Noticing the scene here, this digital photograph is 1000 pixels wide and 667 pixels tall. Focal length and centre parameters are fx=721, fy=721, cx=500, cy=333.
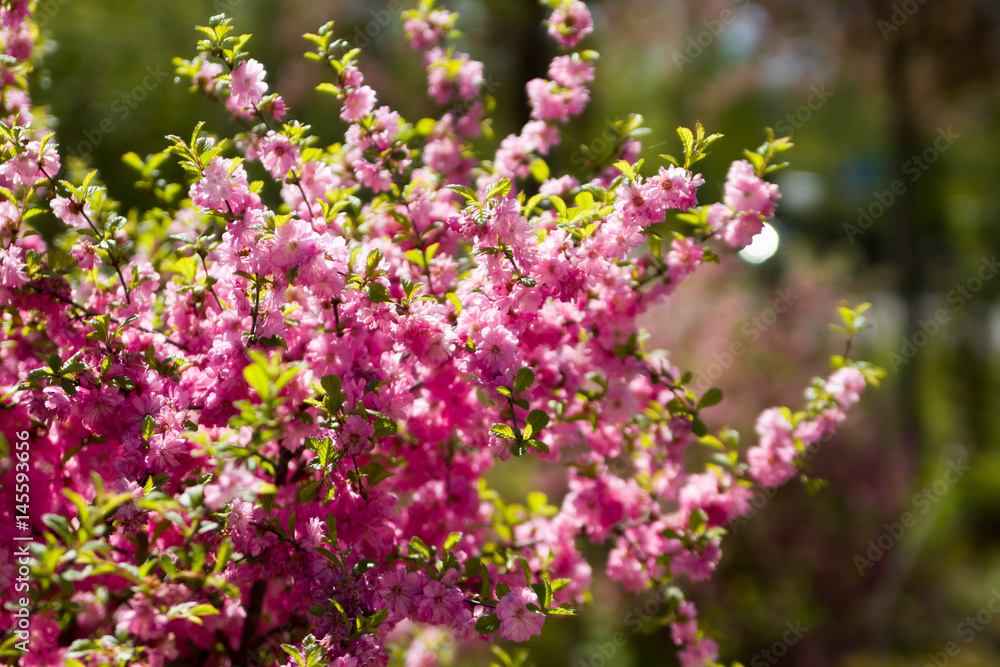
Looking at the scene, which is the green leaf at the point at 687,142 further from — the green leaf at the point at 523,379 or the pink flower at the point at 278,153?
the pink flower at the point at 278,153

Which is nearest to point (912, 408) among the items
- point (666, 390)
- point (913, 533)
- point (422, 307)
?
point (913, 533)

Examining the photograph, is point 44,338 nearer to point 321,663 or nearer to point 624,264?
point 321,663

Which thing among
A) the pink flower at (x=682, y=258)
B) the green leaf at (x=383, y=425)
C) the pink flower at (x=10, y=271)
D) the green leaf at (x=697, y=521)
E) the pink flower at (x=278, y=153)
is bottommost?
the green leaf at (x=697, y=521)

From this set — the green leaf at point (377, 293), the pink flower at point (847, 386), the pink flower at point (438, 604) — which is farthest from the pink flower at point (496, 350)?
the pink flower at point (847, 386)

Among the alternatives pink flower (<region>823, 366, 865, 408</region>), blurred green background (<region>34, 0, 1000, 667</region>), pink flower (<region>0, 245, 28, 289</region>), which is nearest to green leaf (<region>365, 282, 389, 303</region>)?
pink flower (<region>0, 245, 28, 289</region>)

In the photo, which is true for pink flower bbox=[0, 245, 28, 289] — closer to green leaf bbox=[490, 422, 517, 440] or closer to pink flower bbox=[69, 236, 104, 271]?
pink flower bbox=[69, 236, 104, 271]

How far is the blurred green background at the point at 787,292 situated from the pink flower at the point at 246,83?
2.82 meters

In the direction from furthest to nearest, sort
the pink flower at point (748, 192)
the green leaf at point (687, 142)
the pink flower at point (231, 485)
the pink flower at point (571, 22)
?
the pink flower at point (571, 22) < the pink flower at point (748, 192) < the green leaf at point (687, 142) < the pink flower at point (231, 485)

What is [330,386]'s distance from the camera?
1.33 m

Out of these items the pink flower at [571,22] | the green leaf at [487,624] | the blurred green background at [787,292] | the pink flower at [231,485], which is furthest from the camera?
the blurred green background at [787,292]

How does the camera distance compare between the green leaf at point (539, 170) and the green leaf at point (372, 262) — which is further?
the green leaf at point (539, 170)

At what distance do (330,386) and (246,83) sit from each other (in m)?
0.67

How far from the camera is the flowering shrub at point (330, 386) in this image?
1.32 metres

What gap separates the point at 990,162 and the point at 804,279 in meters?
7.15
